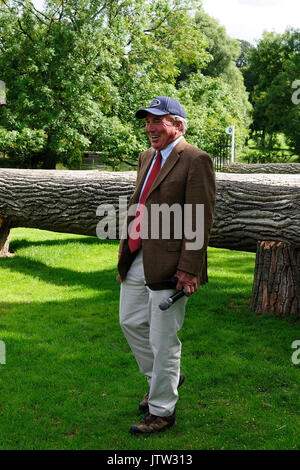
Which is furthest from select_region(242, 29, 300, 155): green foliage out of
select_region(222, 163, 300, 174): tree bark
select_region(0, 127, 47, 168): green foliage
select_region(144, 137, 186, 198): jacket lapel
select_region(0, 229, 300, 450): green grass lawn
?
select_region(144, 137, 186, 198): jacket lapel

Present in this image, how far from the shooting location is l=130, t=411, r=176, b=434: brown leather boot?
11.2ft

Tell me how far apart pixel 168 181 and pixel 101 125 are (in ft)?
44.7

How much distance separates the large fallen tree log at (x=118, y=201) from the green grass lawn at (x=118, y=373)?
2.48ft

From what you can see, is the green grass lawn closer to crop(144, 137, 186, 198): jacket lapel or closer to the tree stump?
the tree stump

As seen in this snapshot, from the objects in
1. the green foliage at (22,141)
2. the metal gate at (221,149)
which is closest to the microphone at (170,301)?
the green foliage at (22,141)

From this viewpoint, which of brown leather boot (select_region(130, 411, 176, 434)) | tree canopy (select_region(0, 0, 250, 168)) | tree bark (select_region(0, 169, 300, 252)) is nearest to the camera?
brown leather boot (select_region(130, 411, 176, 434))

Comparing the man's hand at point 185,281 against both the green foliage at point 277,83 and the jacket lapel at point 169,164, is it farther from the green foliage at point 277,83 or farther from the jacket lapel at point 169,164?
the green foliage at point 277,83

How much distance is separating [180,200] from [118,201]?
3.56m

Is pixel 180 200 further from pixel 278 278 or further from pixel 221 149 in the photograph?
pixel 221 149

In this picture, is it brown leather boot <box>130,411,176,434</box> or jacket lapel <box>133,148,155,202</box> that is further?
jacket lapel <box>133,148,155,202</box>

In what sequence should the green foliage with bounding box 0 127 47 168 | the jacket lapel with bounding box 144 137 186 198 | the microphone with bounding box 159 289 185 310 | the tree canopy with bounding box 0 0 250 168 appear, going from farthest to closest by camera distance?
the tree canopy with bounding box 0 0 250 168 → the green foliage with bounding box 0 127 47 168 → the jacket lapel with bounding box 144 137 186 198 → the microphone with bounding box 159 289 185 310

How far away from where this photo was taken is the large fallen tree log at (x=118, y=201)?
548 centimetres

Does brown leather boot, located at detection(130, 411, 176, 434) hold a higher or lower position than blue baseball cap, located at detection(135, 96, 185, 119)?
lower

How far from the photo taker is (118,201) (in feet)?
22.3
